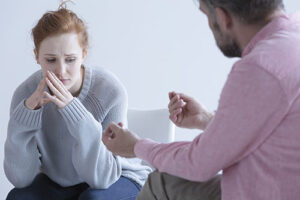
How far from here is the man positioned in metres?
1.01

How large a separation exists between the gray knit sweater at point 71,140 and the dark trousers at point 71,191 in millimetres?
22

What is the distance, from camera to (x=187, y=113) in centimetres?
151

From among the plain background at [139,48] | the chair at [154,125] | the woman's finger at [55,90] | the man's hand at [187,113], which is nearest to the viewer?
the man's hand at [187,113]

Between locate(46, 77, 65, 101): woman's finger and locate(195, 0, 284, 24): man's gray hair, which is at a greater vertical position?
locate(195, 0, 284, 24): man's gray hair

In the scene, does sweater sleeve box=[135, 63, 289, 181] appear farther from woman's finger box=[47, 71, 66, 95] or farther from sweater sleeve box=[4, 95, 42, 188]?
sweater sleeve box=[4, 95, 42, 188]

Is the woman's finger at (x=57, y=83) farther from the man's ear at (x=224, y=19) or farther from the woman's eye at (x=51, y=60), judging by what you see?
the man's ear at (x=224, y=19)

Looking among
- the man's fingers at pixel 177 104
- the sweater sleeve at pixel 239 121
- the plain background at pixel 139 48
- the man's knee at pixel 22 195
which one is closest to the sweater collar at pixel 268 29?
the sweater sleeve at pixel 239 121

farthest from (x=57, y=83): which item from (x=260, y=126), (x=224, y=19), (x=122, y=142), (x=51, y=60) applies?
(x=260, y=126)

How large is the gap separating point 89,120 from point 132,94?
1.25 m

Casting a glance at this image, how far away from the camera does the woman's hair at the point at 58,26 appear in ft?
5.74

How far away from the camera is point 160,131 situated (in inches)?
78.7

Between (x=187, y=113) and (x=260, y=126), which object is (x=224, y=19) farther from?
(x=187, y=113)

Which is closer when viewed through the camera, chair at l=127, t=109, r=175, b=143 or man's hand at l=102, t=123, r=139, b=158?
man's hand at l=102, t=123, r=139, b=158

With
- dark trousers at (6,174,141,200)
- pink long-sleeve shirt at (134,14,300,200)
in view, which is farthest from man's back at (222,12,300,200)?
dark trousers at (6,174,141,200)
